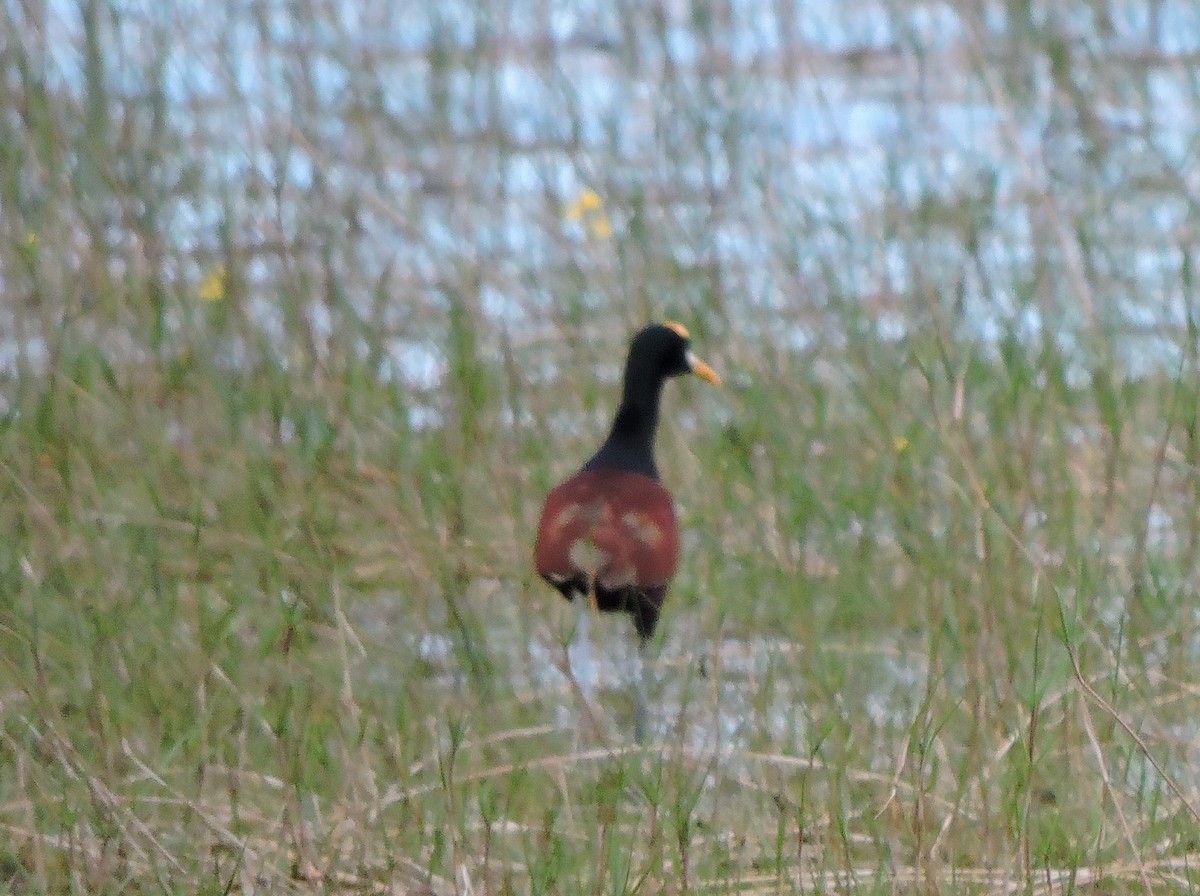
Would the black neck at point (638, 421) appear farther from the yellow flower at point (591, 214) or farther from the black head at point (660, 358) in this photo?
the yellow flower at point (591, 214)

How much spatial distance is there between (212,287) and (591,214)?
79cm

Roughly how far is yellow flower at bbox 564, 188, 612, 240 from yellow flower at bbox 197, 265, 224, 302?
2.34 feet

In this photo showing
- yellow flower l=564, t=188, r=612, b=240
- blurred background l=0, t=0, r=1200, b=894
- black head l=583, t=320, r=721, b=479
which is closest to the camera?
blurred background l=0, t=0, r=1200, b=894

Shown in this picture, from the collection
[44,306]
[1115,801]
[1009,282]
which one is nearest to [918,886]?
[1115,801]

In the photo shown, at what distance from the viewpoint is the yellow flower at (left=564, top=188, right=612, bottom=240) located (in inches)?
148

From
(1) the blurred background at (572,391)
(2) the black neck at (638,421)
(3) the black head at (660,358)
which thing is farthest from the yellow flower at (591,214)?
(2) the black neck at (638,421)

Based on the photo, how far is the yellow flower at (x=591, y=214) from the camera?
12.3 ft

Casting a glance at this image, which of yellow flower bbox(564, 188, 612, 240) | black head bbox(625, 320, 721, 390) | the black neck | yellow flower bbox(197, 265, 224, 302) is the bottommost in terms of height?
the black neck

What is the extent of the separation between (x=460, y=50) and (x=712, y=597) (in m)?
1.42

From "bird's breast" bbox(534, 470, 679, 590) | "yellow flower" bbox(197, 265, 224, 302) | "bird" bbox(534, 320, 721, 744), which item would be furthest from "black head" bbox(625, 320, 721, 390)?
"yellow flower" bbox(197, 265, 224, 302)

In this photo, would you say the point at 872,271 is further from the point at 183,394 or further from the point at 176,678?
the point at 176,678

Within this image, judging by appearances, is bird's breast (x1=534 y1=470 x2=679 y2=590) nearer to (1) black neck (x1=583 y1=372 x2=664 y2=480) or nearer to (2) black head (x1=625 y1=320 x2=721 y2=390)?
(1) black neck (x1=583 y1=372 x2=664 y2=480)

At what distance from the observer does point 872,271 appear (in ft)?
11.9

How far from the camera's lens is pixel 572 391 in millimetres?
3693
